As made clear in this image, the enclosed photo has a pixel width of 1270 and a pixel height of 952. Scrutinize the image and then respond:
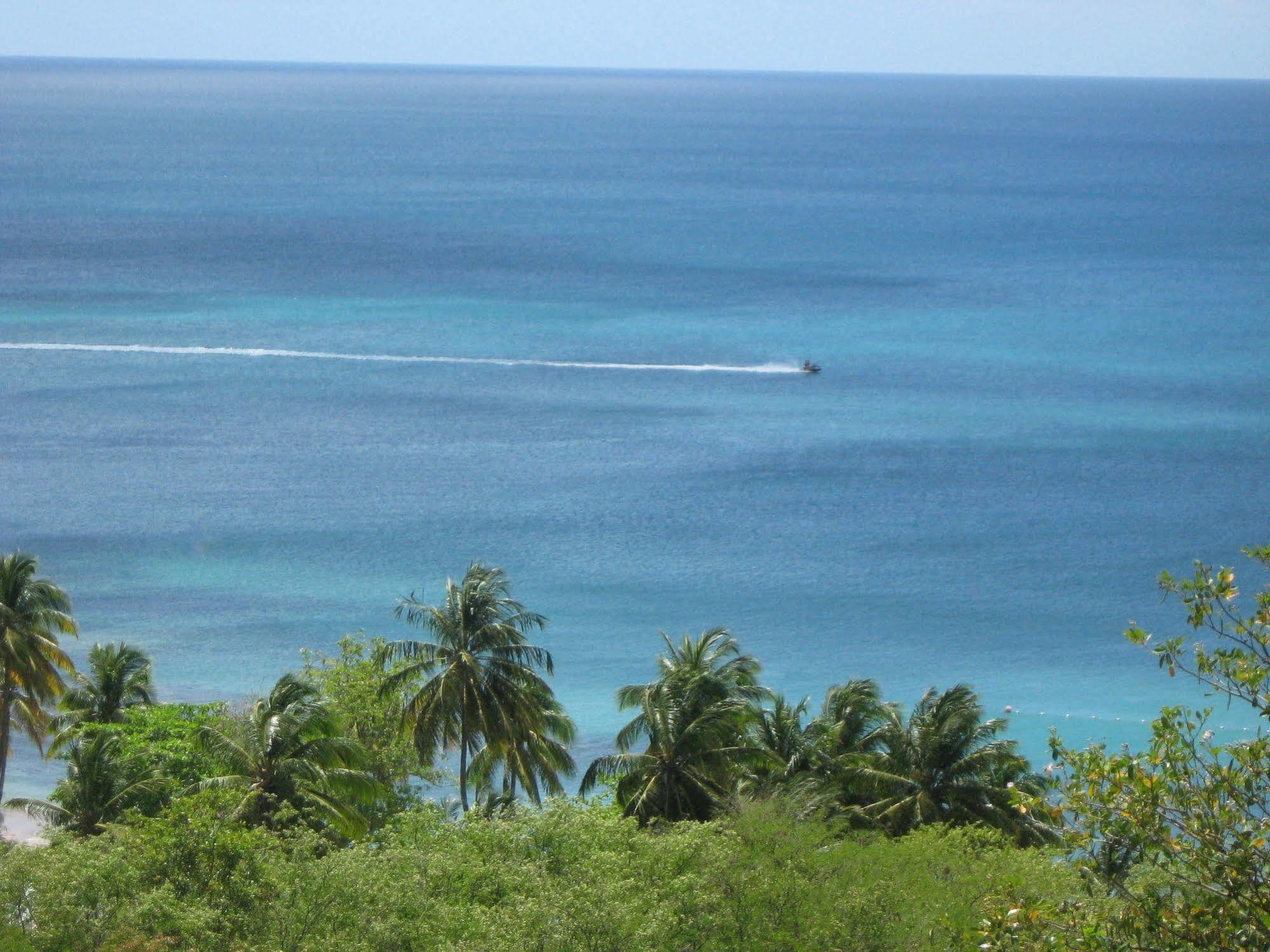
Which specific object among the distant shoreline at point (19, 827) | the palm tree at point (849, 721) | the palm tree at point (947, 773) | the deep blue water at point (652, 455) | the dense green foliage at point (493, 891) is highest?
the deep blue water at point (652, 455)

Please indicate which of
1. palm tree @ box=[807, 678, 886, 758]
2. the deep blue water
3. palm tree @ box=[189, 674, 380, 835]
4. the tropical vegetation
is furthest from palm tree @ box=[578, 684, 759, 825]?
the deep blue water

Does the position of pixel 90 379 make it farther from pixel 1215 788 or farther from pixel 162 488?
pixel 1215 788

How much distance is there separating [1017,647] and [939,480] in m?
18.7

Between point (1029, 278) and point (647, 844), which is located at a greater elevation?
point (1029, 278)

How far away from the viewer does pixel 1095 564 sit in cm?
6956

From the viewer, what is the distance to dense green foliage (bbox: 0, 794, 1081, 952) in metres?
22.6

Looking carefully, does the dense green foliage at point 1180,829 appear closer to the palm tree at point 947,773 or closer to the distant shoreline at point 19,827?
the palm tree at point 947,773

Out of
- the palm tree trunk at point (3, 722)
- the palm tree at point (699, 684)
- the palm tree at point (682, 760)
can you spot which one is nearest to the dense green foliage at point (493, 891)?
the palm tree at point (682, 760)

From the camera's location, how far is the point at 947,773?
31797 mm

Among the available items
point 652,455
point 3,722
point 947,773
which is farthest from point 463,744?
point 652,455

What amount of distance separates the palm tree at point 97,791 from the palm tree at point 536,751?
26.1 feet

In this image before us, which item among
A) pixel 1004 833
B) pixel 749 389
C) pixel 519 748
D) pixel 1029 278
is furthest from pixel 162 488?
pixel 1029 278

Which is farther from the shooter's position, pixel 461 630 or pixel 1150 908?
pixel 461 630

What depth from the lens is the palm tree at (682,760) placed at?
31203mm
